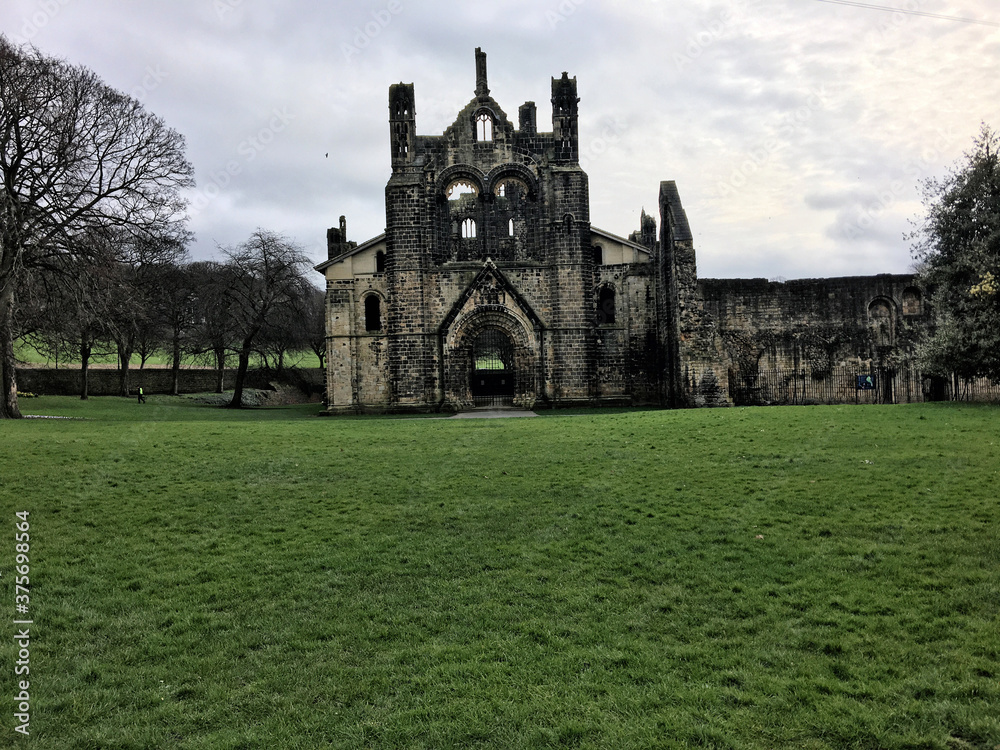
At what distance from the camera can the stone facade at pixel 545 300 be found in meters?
29.8

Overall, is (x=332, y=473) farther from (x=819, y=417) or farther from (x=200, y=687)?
(x=819, y=417)

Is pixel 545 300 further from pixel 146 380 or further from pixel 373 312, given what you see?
pixel 146 380

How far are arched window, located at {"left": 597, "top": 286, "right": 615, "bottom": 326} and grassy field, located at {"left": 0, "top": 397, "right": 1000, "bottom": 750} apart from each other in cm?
1932

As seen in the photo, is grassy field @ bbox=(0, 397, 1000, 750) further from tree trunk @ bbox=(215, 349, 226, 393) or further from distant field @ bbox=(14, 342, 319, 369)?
distant field @ bbox=(14, 342, 319, 369)

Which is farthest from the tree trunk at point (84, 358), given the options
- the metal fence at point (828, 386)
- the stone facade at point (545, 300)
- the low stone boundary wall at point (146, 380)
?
the metal fence at point (828, 386)

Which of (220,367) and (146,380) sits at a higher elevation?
(220,367)

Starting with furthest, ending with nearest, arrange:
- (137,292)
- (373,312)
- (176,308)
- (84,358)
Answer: (176,308), (84,358), (373,312), (137,292)

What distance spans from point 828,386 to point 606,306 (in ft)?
36.1

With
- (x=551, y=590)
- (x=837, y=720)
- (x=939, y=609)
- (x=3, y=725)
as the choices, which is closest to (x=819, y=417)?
(x=939, y=609)

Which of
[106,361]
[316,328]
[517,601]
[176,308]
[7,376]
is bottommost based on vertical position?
[517,601]

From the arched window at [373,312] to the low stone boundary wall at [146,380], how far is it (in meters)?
20.2

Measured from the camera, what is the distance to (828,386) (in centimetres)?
2986

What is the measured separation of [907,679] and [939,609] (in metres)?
1.57

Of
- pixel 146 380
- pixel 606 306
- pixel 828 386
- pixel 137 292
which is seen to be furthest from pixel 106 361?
pixel 828 386
